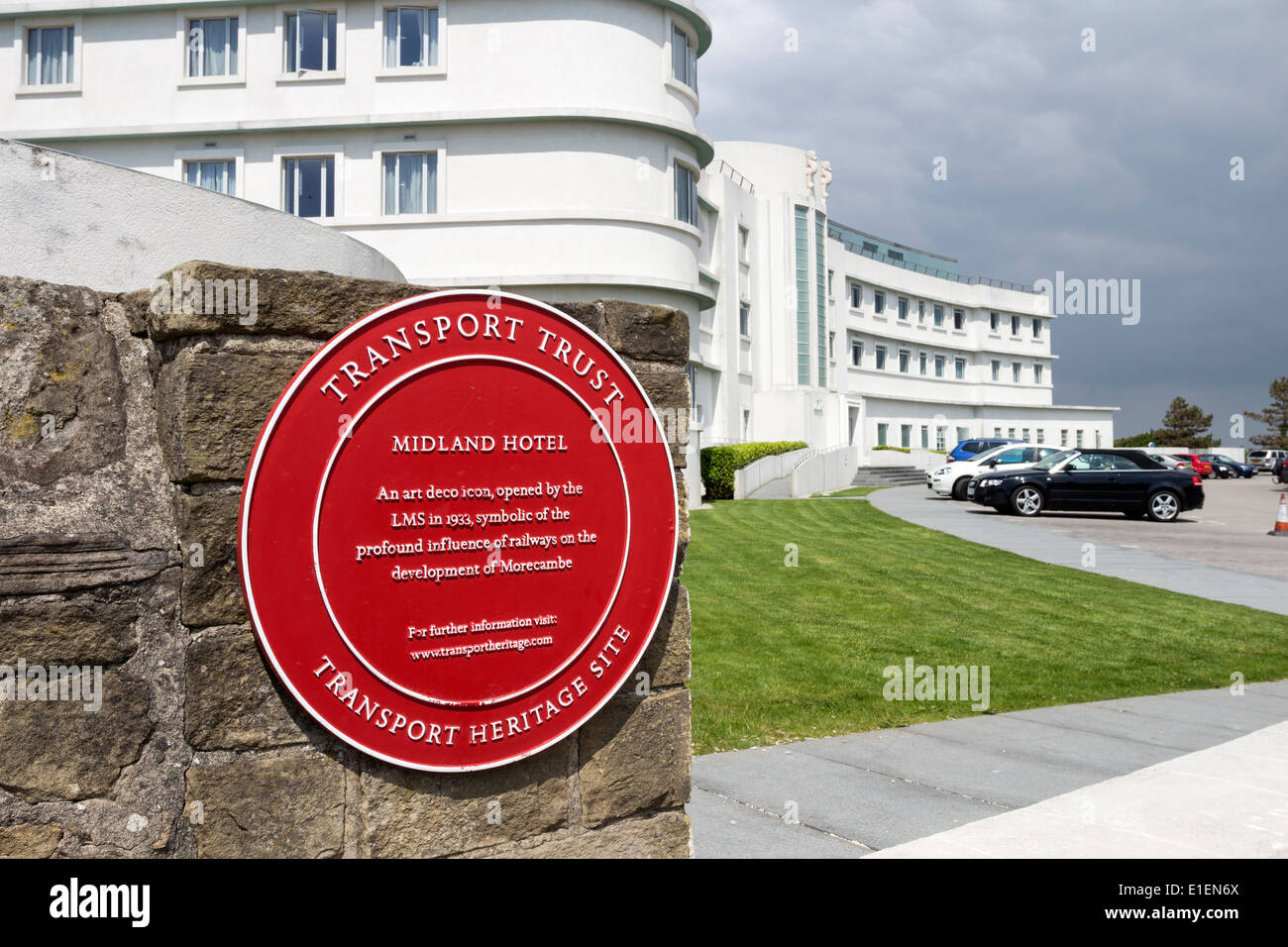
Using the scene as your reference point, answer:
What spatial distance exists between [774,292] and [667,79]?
16.4 metres

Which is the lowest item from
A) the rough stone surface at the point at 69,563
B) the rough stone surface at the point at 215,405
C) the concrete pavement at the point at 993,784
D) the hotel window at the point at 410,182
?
the concrete pavement at the point at 993,784

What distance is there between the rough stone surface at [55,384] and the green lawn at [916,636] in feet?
12.6

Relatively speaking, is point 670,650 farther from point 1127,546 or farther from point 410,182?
point 410,182

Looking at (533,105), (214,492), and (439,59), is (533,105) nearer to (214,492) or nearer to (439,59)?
(439,59)

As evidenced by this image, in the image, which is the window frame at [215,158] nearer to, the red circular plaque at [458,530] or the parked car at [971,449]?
the red circular plaque at [458,530]

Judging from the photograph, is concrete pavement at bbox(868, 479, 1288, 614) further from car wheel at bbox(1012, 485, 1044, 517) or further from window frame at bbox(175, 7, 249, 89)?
window frame at bbox(175, 7, 249, 89)

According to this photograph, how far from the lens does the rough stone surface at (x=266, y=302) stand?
2760mm

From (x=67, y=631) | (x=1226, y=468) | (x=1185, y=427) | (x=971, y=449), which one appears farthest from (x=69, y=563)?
(x=1185, y=427)

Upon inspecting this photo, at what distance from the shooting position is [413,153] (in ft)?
76.3

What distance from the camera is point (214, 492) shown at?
2771mm

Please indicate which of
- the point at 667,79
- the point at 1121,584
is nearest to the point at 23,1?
the point at 667,79

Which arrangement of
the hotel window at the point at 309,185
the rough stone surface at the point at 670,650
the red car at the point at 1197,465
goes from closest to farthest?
the rough stone surface at the point at 670,650 < the hotel window at the point at 309,185 < the red car at the point at 1197,465

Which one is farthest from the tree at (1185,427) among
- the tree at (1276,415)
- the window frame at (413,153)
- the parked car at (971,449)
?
the window frame at (413,153)

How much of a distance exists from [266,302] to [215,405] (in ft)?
1.07
